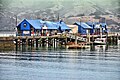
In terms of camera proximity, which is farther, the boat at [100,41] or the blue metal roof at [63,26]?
the blue metal roof at [63,26]

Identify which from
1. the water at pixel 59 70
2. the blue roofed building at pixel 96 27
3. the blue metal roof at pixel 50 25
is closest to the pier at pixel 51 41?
the blue metal roof at pixel 50 25

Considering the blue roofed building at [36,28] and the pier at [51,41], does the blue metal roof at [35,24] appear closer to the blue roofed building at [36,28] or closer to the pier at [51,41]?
the blue roofed building at [36,28]

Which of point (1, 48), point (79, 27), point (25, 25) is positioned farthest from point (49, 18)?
point (1, 48)

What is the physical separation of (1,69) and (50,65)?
1.61 m

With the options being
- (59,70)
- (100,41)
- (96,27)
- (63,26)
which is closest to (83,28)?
(96,27)

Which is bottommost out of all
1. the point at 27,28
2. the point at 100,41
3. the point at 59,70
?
the point at 59,70

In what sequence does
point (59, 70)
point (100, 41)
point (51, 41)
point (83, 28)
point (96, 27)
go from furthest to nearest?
1. point (96, 27)
2. point (83, 28)
3. point (100, 41)
4. point (51, 41)
5. point (59, 70)

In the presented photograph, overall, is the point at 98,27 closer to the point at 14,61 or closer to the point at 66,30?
the point at 66,30

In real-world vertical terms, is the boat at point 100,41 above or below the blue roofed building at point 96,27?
below

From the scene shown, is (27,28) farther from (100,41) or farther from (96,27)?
(96,27)

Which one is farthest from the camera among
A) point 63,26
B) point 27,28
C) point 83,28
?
point 83,28

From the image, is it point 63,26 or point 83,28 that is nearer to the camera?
point 63,26

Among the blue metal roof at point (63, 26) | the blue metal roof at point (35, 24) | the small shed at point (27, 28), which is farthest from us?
the blue metal roof at point (63, 26)

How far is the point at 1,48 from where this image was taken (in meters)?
18.9
